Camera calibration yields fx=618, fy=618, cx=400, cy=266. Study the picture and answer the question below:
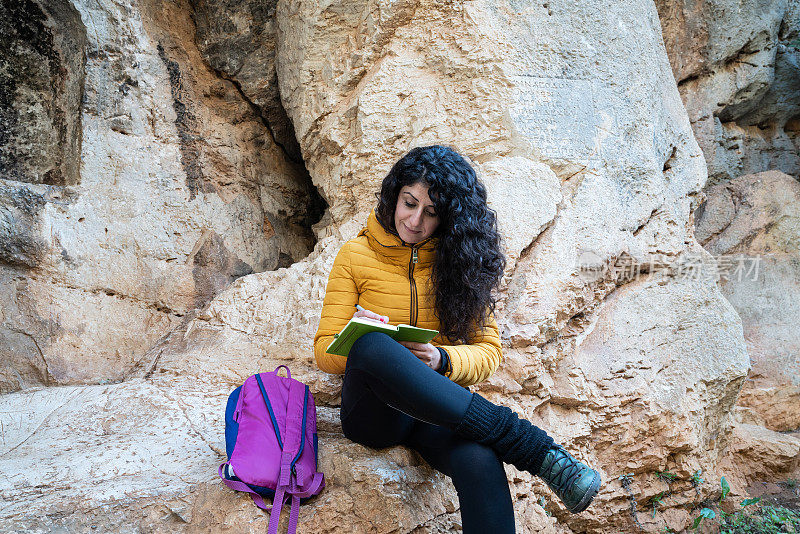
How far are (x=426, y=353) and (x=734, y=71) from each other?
4463 mm

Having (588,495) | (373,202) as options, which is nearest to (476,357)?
(588,495)

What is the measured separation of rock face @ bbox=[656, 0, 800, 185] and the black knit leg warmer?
416cm

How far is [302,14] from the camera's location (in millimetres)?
3553

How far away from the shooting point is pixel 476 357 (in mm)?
2102

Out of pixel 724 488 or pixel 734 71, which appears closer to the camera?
pixel 724 488

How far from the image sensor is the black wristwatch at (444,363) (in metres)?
1.99

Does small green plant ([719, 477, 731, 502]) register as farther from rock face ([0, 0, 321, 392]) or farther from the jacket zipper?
rock face ([0, 0, 321, 392])

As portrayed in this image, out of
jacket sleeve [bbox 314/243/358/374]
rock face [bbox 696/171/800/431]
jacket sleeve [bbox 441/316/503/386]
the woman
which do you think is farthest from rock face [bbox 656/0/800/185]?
jacket sleeve [bbox 314/243/358/374]

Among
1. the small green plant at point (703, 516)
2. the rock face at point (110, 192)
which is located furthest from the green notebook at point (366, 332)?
the small green plant at point (703, 516)

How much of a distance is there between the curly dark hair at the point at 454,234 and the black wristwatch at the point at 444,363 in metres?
0.21

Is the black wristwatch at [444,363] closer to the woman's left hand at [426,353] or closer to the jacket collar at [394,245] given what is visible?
the woman's left hand at [426,353]

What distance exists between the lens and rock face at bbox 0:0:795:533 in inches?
112

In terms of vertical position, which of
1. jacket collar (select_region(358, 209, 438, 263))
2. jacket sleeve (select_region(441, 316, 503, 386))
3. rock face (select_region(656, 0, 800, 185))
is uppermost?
rock face (select_region(656, 0, 800, 185))

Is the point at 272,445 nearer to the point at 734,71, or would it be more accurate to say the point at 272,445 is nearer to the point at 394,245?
the point at 394,245
